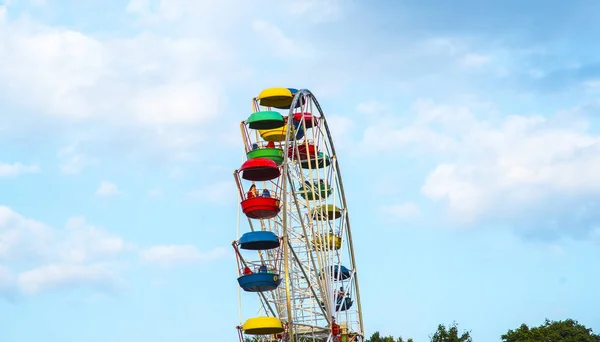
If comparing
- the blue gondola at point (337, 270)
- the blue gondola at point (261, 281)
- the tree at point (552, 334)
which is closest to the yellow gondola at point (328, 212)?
the blue gondola at point (337, 270)

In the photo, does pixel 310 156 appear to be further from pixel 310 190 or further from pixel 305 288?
pixel 305 288

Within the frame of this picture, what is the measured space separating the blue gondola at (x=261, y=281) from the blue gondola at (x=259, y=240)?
5.80 feet

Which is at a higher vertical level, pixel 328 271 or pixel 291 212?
pixel 291 212

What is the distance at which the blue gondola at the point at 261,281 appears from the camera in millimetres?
54156

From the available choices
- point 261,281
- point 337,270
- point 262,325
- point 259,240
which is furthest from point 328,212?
point 262,325

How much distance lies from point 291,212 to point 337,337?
8.18 metres

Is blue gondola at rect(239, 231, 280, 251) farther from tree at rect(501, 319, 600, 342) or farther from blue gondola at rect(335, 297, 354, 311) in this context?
tree at rect(501, 319, 600, 342)

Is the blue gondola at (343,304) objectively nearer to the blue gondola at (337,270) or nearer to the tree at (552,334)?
the blue gondola at (337,270)

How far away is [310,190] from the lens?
205 ft

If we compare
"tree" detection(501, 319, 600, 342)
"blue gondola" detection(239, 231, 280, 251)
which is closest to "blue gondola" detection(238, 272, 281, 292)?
"blue gondola" detection(239, 231, 280, 251)

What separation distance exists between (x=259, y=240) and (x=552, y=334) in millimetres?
49748

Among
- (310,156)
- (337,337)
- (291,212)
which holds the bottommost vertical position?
(337,337)

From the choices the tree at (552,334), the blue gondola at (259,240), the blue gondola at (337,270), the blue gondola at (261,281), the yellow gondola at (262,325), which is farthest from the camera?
the tree at (552,334)

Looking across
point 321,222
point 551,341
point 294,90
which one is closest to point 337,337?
point 321,222
